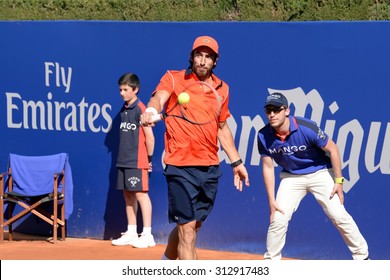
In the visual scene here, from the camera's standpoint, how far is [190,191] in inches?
336

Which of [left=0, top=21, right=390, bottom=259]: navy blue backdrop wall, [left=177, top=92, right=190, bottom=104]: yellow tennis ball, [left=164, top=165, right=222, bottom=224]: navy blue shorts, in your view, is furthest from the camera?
[left=0, top=21, right=390, bottom=259]: navy blue backdrop wall

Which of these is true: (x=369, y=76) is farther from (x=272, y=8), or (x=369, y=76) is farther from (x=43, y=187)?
(x=43, y=187)

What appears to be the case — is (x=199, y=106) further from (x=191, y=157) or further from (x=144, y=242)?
(x=144, y=242)

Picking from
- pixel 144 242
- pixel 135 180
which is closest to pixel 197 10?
pixel 135 180

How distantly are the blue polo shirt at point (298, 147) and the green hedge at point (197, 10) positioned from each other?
2727 mm

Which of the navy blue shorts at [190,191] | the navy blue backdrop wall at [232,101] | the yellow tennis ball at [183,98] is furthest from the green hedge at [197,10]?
the yellow tennis ball at [183,98]

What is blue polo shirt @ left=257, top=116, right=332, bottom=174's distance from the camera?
9094mm

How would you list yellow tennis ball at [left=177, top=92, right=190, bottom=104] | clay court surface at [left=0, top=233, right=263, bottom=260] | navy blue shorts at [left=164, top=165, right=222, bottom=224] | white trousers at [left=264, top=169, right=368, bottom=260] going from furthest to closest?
clay court surface at [left=0, top=233, right=263, bottom=260] < white trousers at [left=264, top=169, right=368, bottom=260] < navy blue shorts at [left=164, top=165, right=222, bottom=224] < yellow tennis ball at [left=177, top=92, right=190, bottom=104]

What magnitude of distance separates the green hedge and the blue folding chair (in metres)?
2.31

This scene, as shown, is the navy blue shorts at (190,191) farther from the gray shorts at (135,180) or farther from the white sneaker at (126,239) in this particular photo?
the white sneaker at (126,239)

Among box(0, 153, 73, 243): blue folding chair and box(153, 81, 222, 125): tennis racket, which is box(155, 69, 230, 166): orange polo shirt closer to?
box(153, 81, 222, 125): tennis racket

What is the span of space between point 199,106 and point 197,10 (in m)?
4.11

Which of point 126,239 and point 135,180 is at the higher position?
point 135,180

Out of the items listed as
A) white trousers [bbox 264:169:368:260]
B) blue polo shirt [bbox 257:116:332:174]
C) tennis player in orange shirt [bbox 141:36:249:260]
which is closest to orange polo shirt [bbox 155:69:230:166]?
tennis player in orange shirt [bbox 141:36:249:260]
